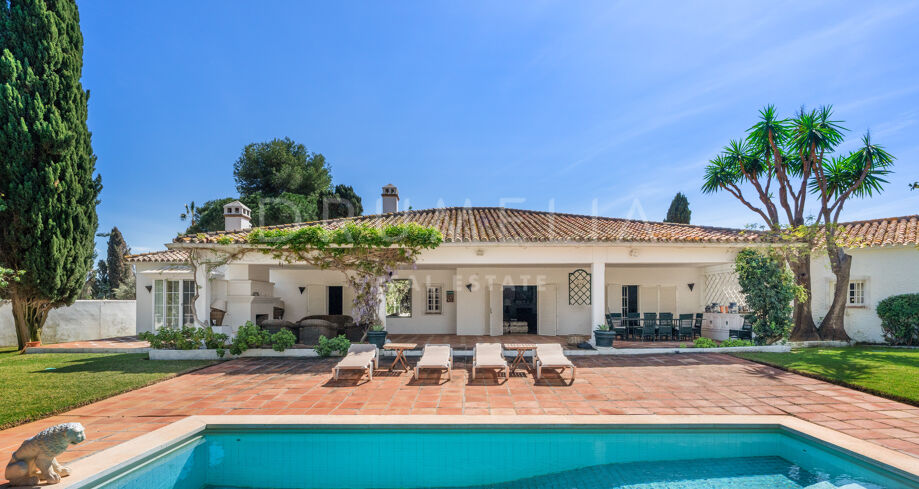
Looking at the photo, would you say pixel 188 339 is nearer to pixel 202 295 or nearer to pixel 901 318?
pixel 202 295

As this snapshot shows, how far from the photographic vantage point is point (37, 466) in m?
3.96

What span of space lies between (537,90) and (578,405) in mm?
10878

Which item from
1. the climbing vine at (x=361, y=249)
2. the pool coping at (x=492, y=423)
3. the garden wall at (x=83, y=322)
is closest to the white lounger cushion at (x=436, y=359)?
the pool coping at (x=492, y=423)

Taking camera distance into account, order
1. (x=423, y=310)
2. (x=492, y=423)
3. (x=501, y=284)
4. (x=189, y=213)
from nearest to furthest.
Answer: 1. (x=492, y=423)
2. (x=501, y=284)
3. (x=423, y=310)
4. (x=189, y=213)

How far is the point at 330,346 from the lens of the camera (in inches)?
434

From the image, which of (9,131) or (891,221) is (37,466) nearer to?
(9,131)

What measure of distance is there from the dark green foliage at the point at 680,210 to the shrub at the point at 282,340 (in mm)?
26546

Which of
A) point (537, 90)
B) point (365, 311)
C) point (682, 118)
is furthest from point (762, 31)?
point (365, 311)

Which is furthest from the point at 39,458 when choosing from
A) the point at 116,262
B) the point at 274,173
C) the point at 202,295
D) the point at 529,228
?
the point at 116,262

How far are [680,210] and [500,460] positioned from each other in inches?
1111

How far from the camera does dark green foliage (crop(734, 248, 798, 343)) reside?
11484mm

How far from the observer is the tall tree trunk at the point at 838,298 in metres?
14.1

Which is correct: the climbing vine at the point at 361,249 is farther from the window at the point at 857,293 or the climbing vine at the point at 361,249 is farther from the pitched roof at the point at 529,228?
the window at the point at 857,293

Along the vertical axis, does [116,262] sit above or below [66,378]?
above
